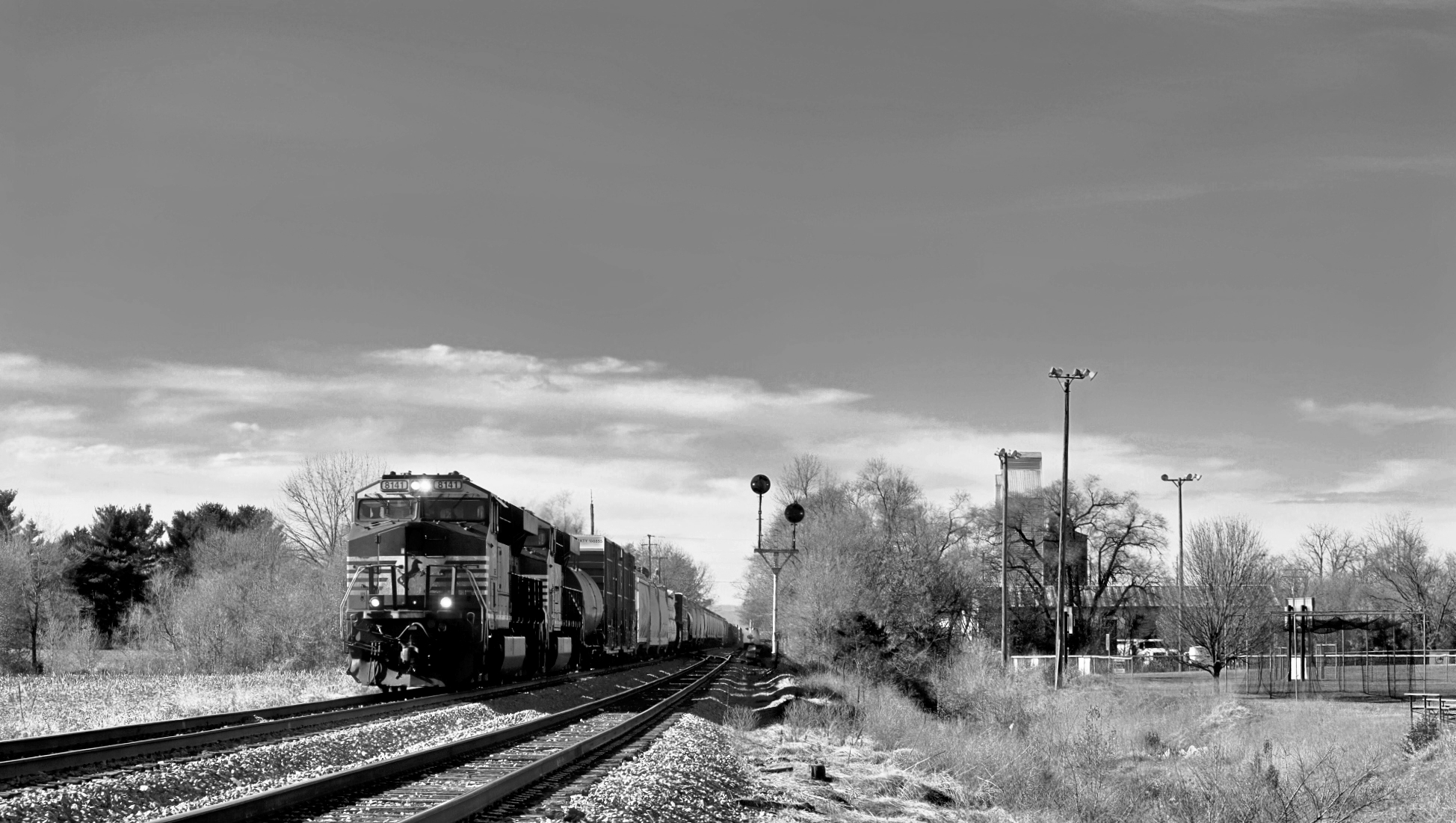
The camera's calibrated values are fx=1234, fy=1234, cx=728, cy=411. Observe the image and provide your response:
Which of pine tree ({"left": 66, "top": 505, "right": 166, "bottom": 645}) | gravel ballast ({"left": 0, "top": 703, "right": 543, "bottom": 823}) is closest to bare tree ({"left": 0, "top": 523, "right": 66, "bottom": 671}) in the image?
pine tree ({"left": 66, "top": 505, "right": 166, "bottom": 645})

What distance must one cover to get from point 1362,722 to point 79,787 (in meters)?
31.0

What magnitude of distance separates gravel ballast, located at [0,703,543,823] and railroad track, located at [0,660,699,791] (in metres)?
0.50

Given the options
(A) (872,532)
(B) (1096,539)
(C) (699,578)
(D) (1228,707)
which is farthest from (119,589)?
(C) (699,578)

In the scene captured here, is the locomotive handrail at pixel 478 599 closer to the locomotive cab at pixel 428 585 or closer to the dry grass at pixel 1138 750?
the locomotive cab at pixel 428 585

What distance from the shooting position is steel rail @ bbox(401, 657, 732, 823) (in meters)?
9.45

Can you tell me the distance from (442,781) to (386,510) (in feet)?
44.7

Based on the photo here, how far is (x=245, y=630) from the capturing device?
140 feet

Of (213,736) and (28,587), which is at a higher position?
(213,736)

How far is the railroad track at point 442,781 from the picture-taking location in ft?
31.7

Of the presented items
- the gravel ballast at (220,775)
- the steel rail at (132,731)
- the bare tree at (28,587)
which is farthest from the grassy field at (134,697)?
the bare tree at (28,587)

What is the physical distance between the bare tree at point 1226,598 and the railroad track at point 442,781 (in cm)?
3835

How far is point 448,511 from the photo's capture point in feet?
81.0

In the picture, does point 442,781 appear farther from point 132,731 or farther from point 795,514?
point 795,514

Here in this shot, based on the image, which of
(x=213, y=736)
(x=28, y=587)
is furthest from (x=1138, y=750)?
(x=28, y=587)
